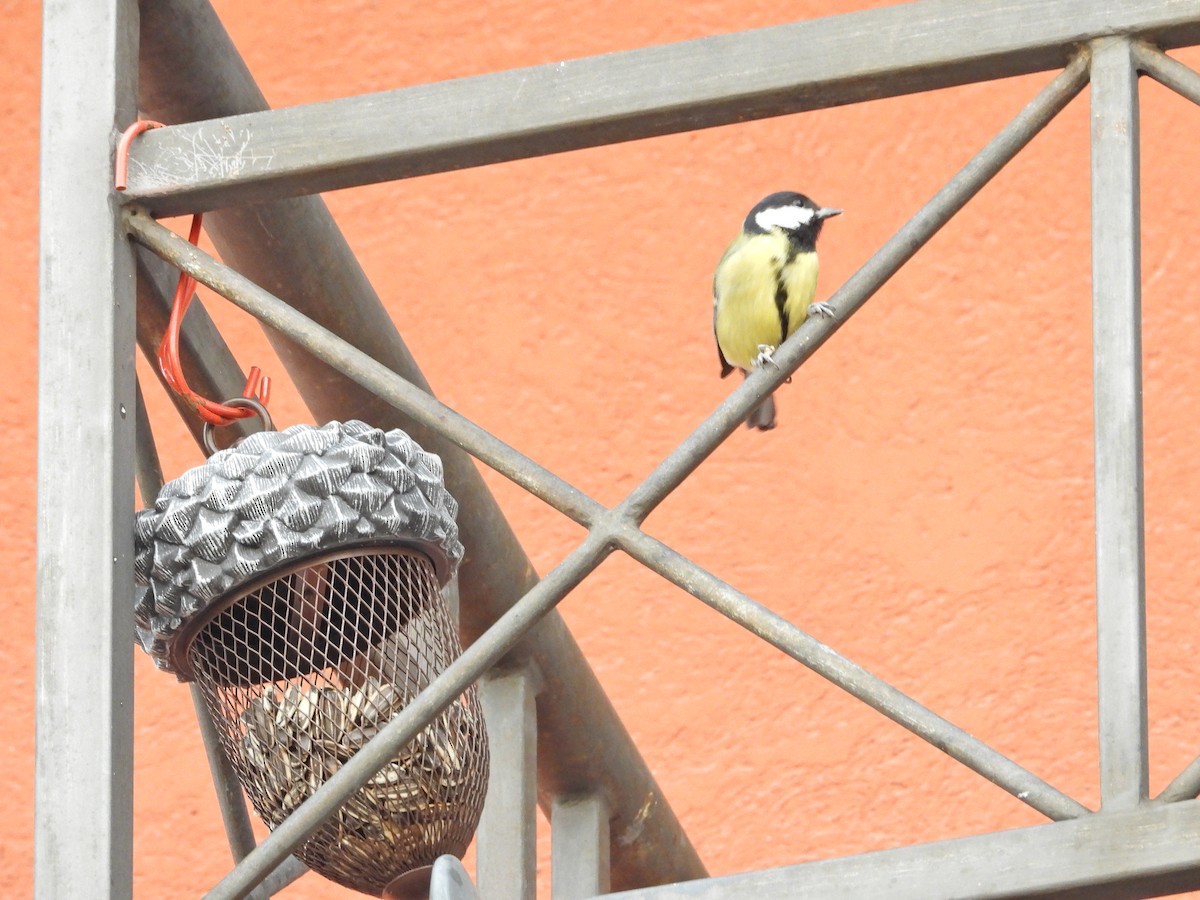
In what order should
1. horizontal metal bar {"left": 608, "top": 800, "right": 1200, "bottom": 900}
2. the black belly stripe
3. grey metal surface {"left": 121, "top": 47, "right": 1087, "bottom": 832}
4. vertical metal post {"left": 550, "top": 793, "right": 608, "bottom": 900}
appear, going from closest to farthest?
horizontal metal bar {"left": 608, "top": 800, "right": 1200, "bottom": 900} < grey metal surface {"left": 121, "top": 47, "right": 1087, "bottom": 832} < vertical metal post {"left": 550, "top": 793, "right": 608, "bottom": 900} < the black belly stripe

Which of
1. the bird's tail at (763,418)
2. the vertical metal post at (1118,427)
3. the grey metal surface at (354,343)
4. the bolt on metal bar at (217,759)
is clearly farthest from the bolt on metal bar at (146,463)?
the bird's tail at (763,418)

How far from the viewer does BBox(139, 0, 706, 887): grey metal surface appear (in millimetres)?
2355

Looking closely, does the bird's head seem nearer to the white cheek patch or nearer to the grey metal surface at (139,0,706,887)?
the white cheek patch

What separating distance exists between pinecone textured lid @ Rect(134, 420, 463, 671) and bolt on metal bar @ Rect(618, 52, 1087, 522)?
235mm

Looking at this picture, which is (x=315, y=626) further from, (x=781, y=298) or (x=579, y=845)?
(x=781, y=298)

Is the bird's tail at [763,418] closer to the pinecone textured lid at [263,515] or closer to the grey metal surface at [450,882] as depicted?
the pinecone textured lid at [263,515]

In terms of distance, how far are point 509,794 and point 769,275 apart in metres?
0.88

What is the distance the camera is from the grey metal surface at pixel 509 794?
263 cm

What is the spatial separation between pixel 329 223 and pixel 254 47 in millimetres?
2336

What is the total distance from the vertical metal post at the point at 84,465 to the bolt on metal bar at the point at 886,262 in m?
0.48

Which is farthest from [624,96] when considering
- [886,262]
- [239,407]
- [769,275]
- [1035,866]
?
[769,275]

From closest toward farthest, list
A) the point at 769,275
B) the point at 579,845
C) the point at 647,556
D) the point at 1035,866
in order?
the point at 1035,866, the point at 647,556, the point at 579,845, the point at 769,275

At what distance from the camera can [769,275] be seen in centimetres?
316

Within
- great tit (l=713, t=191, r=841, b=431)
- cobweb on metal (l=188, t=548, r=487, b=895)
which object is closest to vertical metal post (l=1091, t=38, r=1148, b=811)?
cobweb on metal (l=188, t=548, r=487, b=895)
